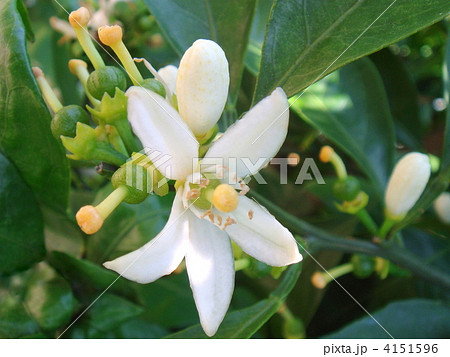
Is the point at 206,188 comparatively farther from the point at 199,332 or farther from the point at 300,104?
the point at 300,104

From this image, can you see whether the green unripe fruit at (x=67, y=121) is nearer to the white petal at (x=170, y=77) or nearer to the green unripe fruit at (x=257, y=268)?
the white petal at (x=170, y=77)

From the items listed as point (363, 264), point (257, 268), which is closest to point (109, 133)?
point (257, 268)

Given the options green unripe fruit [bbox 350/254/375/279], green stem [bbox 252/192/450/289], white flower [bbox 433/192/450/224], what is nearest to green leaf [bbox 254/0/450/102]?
green stem [bbox 252/192/450/289]

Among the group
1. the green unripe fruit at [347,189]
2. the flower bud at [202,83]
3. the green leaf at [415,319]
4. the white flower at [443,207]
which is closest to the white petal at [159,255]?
the flower bud at [202,83]

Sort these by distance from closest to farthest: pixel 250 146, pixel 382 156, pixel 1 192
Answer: pixel 250 146 → pixel 1 192 → pixel 382 156

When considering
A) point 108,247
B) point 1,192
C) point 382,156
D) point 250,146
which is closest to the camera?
point 250,146

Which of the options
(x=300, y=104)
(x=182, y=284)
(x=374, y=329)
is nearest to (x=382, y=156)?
(x=300, y=104)

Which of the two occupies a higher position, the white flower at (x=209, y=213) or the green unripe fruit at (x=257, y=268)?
the white flower at (x=209, y=213)

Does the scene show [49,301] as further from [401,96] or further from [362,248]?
[401,96]
